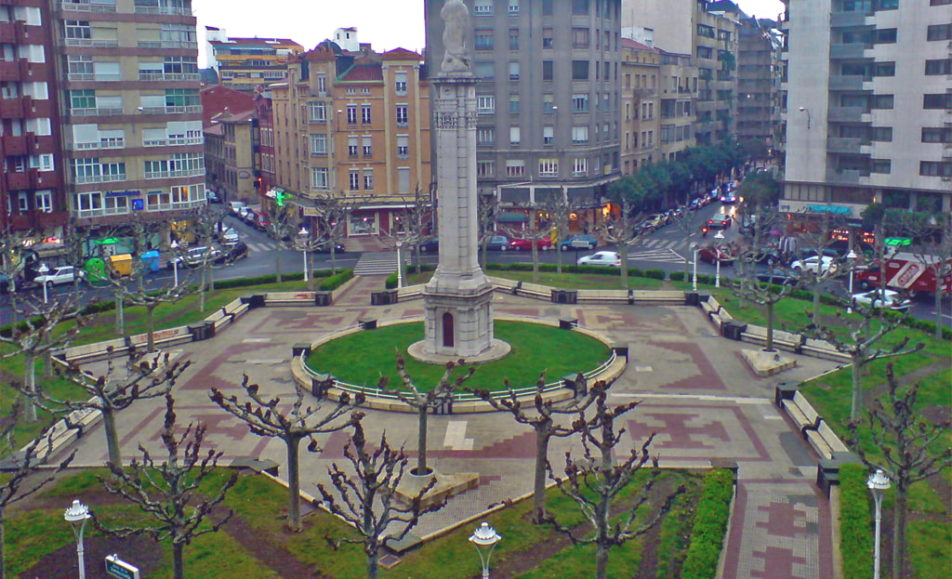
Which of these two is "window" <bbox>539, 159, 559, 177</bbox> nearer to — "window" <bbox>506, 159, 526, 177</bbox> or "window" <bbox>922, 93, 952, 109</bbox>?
"window" <bbox>506, 159, 526, 177</bbox>

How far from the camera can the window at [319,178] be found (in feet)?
294

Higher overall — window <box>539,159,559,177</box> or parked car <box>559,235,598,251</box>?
window <box>539,159,559,177</box>

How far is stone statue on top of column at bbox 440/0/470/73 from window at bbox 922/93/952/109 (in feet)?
161

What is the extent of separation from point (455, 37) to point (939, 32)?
163 ft

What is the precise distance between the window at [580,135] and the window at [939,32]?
3002cm

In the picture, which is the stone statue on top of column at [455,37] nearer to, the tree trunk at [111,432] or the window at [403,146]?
the tree trunk at [111,432]

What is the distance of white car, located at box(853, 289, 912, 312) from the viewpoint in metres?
43.8

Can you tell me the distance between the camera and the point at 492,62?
3531 inches

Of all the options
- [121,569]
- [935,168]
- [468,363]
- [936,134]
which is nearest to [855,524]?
[121,569]

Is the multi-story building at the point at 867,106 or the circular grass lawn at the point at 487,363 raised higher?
the multi-story building at the point at 867,106

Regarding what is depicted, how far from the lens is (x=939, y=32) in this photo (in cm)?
7600

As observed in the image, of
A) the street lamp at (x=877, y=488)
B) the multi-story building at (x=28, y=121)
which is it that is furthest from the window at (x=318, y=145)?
the street lamp at (x=877, y=488)

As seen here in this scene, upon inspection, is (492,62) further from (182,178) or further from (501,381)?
(501,381)

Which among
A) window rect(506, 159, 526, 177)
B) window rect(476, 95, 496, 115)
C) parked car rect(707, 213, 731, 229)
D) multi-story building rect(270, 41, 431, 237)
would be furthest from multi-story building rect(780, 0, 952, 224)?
multi-story building rect(270, 41, 431, 237)
